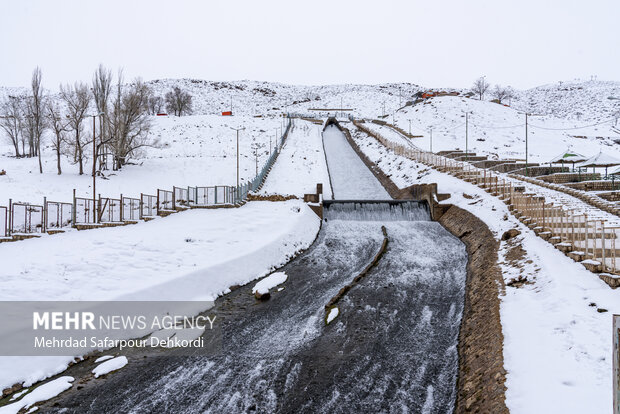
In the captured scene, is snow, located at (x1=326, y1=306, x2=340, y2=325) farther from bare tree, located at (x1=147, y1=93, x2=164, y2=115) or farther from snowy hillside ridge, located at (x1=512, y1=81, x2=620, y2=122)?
snowy hillside ridge, located at (x1=512, y1=81, x2=620, y2=122)

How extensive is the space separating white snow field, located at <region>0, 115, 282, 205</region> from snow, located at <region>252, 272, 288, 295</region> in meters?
21.6

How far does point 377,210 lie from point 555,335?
20.8 meters

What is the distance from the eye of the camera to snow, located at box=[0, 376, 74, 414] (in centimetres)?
820

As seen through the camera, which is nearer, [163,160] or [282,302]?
[282,302]

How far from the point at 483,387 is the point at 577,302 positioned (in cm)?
413

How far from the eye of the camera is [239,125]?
7869 centimetres

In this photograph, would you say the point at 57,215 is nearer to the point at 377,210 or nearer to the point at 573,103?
the point at 377,210

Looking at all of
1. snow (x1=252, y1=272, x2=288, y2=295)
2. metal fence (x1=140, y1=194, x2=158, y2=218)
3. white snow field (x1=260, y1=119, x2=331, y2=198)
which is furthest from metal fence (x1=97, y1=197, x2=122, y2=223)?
white snow field (x1=260, y1=119, x2=331, y2=198)

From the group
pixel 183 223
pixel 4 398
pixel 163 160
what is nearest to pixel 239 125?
pixel 163 160

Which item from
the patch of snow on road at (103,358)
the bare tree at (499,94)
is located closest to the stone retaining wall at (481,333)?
the patch of snow on road at (103,358)

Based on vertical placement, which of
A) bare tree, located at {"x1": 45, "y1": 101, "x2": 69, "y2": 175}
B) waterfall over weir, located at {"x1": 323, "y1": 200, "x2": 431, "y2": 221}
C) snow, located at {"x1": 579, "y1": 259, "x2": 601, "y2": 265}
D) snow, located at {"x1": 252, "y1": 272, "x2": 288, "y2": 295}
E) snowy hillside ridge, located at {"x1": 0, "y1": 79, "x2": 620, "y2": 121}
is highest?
snowy hillside ridge, located at {"x1": 0, "y1": 79, "x2": 620, "y2": 121}

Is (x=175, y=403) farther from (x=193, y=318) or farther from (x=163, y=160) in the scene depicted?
(x=163, y=160)

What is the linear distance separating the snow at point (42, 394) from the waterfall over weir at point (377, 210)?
21513 millimetres

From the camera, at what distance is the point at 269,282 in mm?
16500
